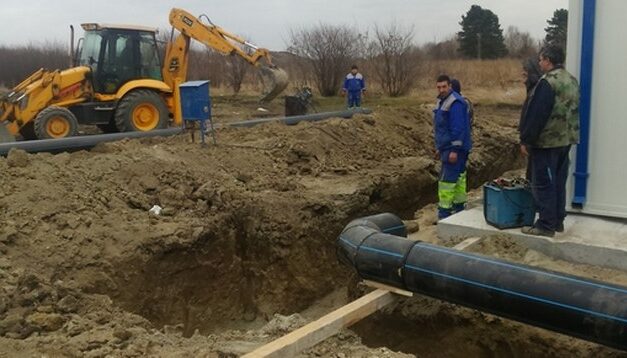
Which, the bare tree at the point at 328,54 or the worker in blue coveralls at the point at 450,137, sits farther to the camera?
the bare tree at the point at 328,54

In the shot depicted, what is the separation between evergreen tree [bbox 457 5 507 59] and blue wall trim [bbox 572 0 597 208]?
44714 millimetres

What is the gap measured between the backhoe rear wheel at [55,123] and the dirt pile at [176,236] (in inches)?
83.2

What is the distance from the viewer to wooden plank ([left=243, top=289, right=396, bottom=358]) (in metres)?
3.84

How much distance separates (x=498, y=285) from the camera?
13.8 ft

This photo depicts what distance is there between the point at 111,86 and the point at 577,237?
33.0ft

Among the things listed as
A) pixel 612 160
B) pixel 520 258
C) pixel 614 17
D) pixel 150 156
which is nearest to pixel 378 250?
pixel 520 258

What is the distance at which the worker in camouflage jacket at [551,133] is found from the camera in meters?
5.42

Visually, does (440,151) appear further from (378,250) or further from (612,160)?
(378,250)

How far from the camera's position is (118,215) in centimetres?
693

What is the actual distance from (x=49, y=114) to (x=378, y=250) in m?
8.82

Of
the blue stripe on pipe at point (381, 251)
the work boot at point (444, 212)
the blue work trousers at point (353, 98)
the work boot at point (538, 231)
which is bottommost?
the work boot at point (444, 212)

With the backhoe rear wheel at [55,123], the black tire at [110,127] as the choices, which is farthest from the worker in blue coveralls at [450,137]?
the black tire at [110,127]

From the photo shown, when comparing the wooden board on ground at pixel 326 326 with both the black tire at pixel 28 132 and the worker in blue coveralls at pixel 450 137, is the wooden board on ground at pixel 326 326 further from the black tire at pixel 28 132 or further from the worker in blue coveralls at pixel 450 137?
the black tire at pixel 28 132

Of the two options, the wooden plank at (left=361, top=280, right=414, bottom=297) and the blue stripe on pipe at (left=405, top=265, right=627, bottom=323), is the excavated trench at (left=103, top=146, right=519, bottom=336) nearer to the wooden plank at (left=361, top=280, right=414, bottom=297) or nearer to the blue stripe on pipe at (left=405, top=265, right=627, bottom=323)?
the wooden plank at (left=361, top=280, right=414, bottom=297)
